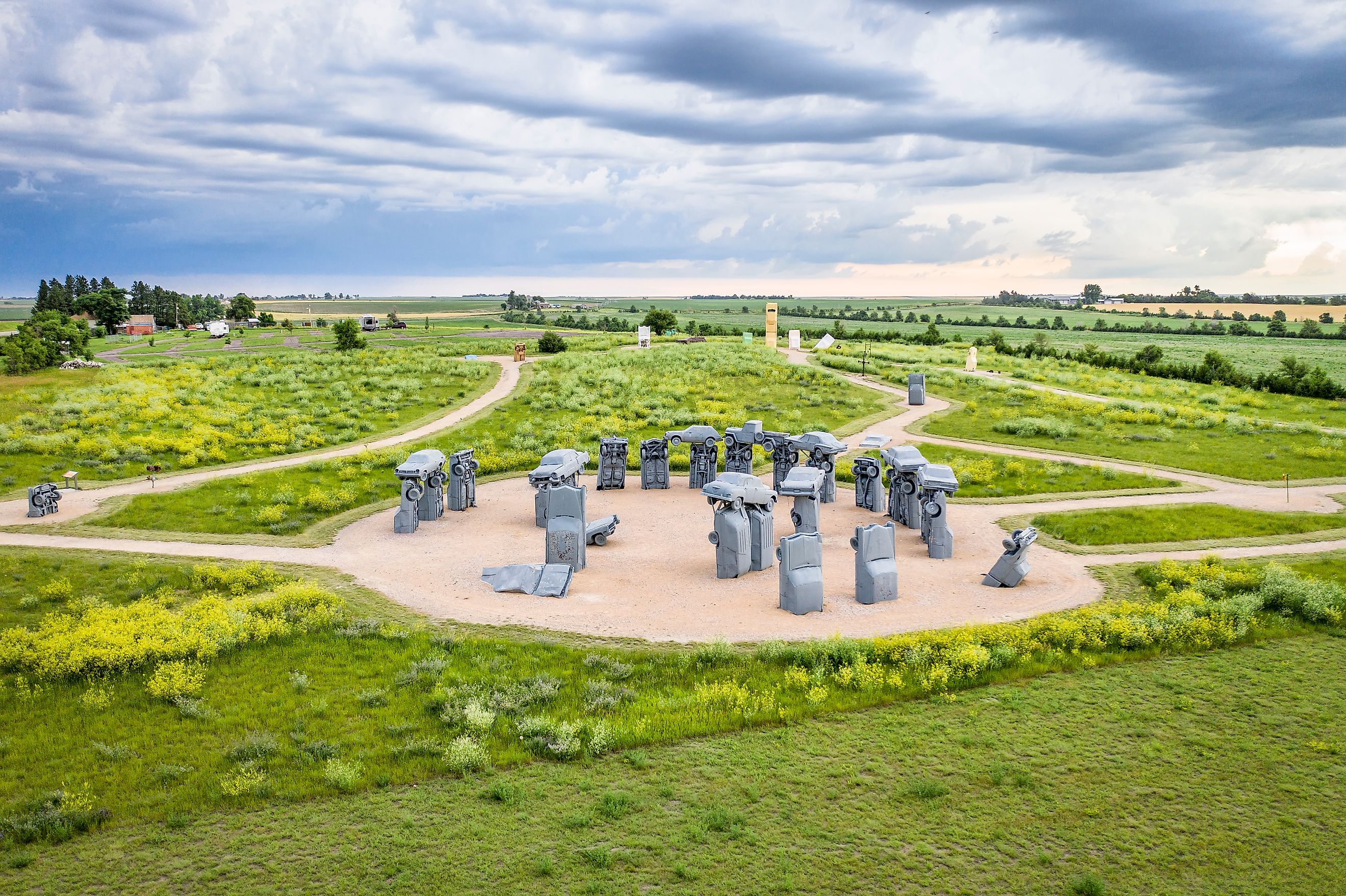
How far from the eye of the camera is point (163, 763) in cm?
1206

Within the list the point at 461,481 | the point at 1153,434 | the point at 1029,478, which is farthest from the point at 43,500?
the point at 1153,434

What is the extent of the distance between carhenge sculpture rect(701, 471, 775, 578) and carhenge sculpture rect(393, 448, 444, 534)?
29.4 ft

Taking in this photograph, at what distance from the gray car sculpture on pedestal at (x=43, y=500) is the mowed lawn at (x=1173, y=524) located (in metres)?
28.8

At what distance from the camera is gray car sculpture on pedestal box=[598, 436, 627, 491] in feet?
96.8

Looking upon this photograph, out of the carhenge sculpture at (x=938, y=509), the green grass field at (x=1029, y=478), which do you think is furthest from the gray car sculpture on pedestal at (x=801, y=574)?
the green grass field at (x=1029, y=478)

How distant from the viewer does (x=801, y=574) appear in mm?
18297

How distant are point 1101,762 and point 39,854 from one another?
13520 mm

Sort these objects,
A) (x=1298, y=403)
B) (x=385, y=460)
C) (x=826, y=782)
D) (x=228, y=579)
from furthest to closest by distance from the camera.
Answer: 1. (x=1298, y=403)
2. (x=385, y=460)
3. (x=228, y=579)
4. (x=826, y=782)

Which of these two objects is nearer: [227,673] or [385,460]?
[227,673]

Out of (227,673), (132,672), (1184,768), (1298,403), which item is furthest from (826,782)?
(1298,403)

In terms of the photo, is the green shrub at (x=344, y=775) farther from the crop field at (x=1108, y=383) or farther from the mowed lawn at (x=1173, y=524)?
the crop field at (x=1108, y=383)

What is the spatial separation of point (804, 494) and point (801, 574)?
3.04m

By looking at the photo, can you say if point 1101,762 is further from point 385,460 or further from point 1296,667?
point 385,460

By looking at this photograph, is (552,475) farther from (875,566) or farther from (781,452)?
(781,452)
